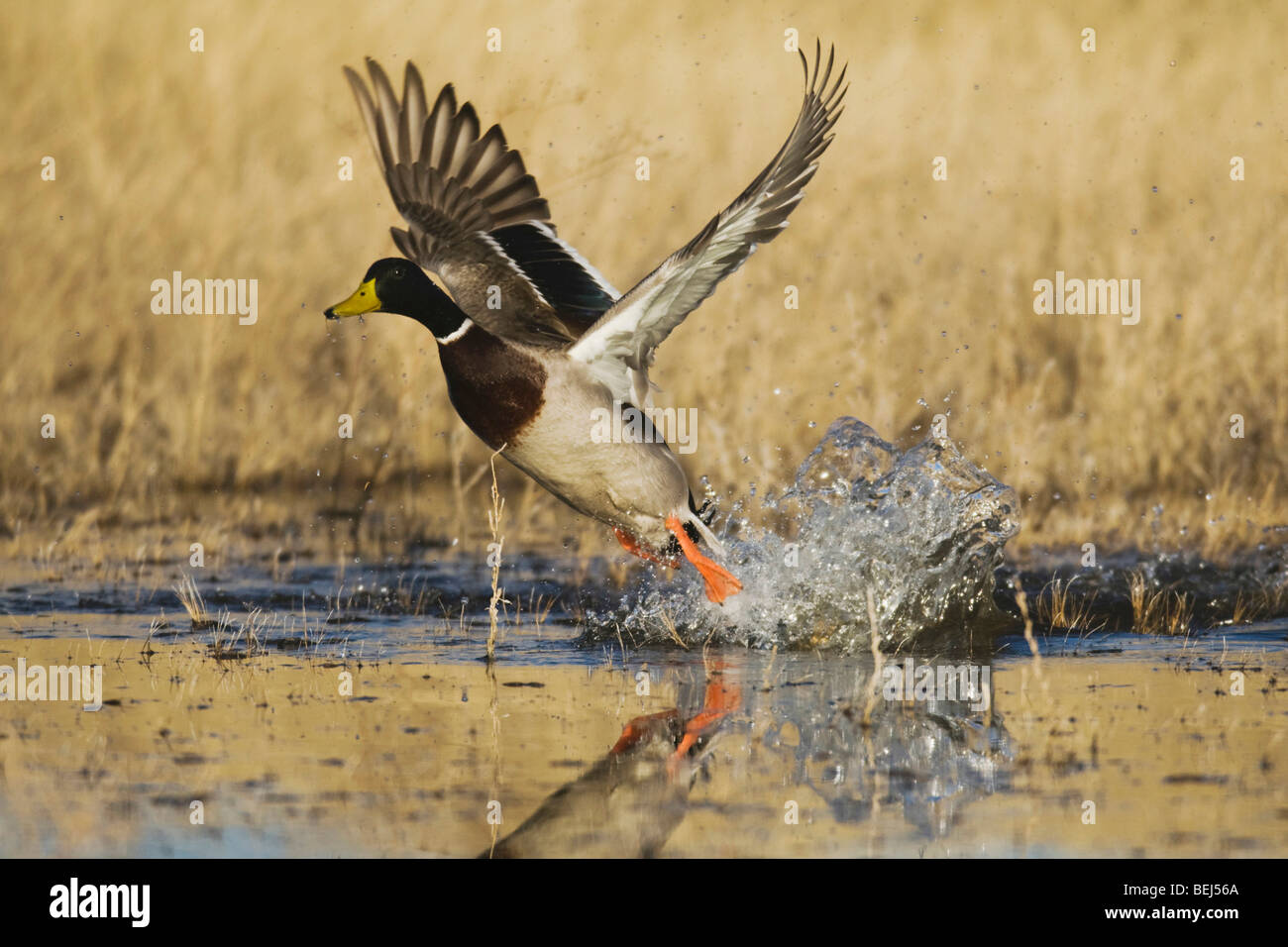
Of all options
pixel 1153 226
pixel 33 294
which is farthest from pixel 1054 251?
pixel 33 294

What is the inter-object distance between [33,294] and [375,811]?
6750 mm

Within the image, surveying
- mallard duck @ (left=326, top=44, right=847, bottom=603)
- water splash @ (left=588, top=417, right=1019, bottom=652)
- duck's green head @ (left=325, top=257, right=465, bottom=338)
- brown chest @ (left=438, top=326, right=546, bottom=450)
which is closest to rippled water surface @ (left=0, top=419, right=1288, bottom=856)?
water splash @ (left=588, top=417, right=1019, bottom=652)

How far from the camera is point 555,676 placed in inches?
218

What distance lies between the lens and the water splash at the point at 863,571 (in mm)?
6191

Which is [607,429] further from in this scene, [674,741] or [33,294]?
[33,294]

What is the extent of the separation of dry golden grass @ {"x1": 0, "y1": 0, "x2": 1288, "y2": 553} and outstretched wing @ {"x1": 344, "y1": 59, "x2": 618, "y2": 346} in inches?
54.9

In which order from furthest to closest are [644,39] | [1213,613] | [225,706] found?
[644,39]
[1213,613]
[225,706]

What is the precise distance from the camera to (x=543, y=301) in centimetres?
734

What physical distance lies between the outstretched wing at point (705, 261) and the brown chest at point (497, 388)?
0.22 metres

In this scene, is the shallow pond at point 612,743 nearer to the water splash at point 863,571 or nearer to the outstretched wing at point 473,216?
the water splash at point 863,571

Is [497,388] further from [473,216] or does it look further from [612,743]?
[612,743]

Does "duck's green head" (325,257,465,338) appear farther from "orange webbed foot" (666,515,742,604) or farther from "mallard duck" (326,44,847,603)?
"orange webbed foot" (666,515,742,604)

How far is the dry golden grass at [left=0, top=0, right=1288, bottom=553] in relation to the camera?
884cm

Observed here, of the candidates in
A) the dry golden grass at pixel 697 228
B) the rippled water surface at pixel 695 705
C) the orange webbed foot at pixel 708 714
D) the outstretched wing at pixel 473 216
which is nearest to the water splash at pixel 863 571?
the rippled water surface at pixel 695 705
